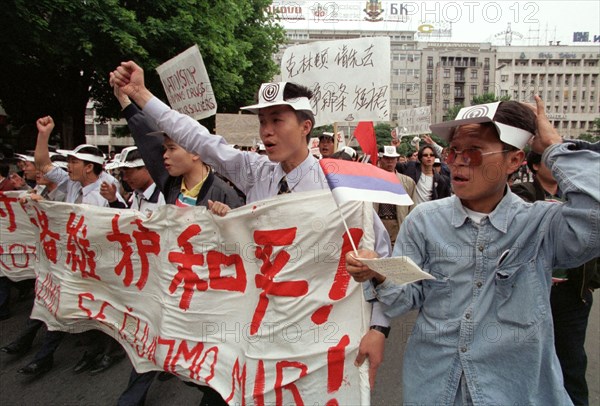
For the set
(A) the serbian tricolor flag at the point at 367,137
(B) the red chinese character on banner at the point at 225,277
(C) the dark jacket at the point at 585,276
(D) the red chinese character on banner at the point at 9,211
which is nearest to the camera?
(B) the red chinese character on banner at the point at 225,277

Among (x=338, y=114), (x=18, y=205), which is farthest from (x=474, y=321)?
Answer: (x=18, y=205)

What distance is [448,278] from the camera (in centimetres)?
150

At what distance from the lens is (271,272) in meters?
1.99

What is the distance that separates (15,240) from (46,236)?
107 centimetres

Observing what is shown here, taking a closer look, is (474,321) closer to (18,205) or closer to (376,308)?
(376,308)

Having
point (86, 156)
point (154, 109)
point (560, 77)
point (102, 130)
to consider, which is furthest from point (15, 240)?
point (560, 77)

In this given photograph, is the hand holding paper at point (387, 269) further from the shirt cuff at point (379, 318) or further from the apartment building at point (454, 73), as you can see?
the apartment building at point (454, 73)

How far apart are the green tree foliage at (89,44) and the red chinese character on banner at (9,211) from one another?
4.04 m

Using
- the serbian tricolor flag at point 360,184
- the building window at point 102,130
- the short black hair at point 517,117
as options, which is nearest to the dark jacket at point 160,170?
the serbian tricolor flag at point 360,184

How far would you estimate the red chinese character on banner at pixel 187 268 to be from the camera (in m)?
2.37

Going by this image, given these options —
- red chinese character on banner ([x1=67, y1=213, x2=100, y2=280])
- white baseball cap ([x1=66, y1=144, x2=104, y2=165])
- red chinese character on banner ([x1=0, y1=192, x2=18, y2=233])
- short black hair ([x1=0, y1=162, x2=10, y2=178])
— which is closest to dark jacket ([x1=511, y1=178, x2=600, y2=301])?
red chinese character on banner ([x1=67, y1=213, x2=100, y2=280])

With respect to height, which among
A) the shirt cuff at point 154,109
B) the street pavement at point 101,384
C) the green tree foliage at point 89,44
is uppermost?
the green tree foliage at point 89,44

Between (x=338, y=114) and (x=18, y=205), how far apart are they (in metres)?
3.48

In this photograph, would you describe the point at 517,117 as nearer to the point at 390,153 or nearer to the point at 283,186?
the point at 283,186
